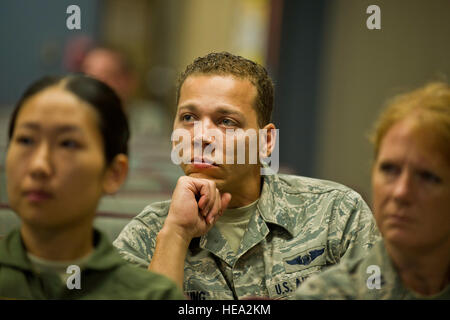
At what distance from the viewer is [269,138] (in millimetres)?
1114

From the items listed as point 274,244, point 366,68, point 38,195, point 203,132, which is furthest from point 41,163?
point 366,68

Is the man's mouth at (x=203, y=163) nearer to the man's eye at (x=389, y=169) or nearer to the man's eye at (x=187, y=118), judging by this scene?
the man's eye at (x=187, y=118)

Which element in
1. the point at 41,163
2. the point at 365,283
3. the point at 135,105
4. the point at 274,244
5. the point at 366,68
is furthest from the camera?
the point at 135,105

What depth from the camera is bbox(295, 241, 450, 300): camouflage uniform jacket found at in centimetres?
82

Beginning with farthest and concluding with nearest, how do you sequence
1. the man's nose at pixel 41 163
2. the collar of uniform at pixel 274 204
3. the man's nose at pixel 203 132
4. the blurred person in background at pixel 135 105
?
the blurred person in background at pixel 135 105 → the collar of uniform at pixel 274 204 → the man's nose at pixel 203 132 → the man's nose at pixel 41 163

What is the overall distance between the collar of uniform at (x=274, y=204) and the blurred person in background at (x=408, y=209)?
0.32m

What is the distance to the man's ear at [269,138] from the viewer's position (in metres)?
1.11

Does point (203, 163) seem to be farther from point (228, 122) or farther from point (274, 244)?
point (274, 244)

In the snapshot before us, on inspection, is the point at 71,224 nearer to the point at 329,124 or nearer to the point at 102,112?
the point at 102,112

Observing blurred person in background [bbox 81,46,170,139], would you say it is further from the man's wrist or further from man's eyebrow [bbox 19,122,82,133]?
man's eyebrow [bbox 19,122,82,133]

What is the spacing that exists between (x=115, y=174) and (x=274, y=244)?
1.50 feet

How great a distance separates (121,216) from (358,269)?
62 cm

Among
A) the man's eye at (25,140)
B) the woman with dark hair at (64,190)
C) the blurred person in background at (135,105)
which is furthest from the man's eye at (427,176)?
the blurred person in background at (135,105)

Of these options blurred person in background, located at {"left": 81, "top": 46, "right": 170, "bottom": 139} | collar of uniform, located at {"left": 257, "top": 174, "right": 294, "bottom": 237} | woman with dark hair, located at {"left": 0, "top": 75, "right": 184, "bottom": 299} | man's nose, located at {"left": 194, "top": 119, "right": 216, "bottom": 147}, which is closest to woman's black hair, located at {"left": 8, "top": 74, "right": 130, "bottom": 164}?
woman with dark hair, located at {"left": 0, "top": 75, "right": 184, "bottom": 299}
